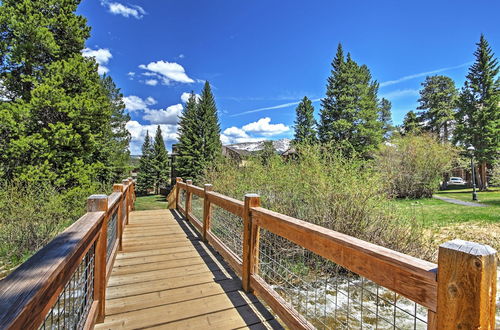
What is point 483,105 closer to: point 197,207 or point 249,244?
point 197,207

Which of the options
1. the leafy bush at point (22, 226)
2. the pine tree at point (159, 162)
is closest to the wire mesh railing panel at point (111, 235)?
the leafy bush at point (22, 226)

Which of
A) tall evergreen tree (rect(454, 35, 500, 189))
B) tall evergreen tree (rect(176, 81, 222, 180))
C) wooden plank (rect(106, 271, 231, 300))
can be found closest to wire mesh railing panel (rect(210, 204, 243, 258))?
wooden plank (rect(106, 271, 231, 300))

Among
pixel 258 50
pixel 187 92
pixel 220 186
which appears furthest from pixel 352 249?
pixel 187 92

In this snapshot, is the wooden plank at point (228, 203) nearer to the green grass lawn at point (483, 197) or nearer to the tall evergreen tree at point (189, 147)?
the green grass lawn at point (483, 197)

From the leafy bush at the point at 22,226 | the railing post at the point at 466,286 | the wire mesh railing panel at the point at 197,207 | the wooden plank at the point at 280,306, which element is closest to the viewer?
the railing post at the point at 466,286

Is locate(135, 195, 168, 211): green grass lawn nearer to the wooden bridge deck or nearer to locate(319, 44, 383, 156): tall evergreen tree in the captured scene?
the wooden bridge deck

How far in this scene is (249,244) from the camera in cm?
283

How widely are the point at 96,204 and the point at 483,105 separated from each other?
3289 centimetres

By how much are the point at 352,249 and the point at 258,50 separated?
16535mm

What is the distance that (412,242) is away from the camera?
Result: 171 inches

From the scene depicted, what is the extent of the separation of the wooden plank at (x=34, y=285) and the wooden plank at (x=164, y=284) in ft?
5.58

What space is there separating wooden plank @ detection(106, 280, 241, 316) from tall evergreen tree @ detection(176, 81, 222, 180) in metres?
21.7

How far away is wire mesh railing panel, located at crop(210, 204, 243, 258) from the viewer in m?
4.08

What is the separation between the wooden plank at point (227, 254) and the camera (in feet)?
10.4
